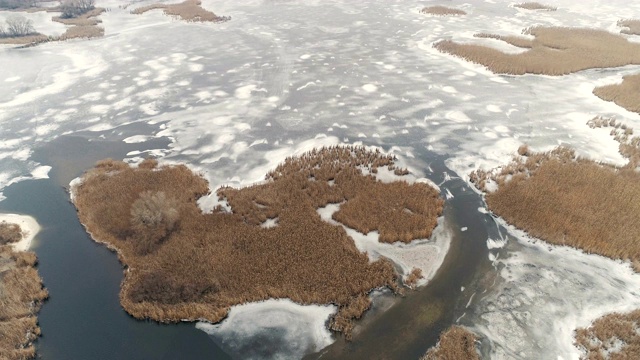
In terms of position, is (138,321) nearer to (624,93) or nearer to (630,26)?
(624,93)

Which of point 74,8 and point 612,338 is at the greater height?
point 74,8

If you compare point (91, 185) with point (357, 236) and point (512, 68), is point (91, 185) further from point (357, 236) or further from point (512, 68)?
point (512, 68)

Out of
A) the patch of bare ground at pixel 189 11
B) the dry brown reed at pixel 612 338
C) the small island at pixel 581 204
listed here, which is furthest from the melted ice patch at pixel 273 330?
the patch of bare ground at pixel 189 11

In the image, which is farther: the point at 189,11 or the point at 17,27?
the point at 189,11

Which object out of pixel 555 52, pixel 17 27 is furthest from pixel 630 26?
pixel 17 27

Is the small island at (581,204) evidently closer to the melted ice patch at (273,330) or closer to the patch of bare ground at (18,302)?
the melted ice patch at (273,330)
